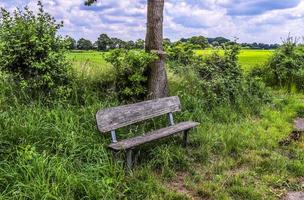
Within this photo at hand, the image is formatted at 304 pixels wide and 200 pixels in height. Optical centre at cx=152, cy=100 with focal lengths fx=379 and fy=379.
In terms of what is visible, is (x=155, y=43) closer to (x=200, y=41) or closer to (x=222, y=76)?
(x=222, y=76)

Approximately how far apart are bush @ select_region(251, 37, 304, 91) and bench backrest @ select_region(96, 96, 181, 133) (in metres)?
7.07

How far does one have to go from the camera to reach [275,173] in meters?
5.75

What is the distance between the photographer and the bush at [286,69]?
12.9 metres

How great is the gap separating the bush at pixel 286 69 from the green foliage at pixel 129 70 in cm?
680

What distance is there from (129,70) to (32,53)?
2061 mm

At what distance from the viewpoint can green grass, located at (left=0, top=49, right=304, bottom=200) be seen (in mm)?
4473

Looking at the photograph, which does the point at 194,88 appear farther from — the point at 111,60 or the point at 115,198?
the point at 115,198

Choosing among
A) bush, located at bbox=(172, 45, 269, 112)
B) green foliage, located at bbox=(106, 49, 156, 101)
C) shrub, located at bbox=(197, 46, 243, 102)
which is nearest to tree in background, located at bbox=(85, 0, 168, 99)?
A: green foliage, located at bbox=(106, 49, 156, 101)

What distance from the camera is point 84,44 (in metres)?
10.1

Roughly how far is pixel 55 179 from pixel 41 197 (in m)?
0.32

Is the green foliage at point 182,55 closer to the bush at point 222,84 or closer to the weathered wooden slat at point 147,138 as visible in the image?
the bush at point 222,84

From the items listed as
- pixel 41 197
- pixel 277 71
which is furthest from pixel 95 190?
pixel 277 71

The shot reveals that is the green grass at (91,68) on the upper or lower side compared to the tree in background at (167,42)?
lower

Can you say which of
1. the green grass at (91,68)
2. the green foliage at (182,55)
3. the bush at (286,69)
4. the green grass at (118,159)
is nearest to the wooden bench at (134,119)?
the green grass at (118,159)
